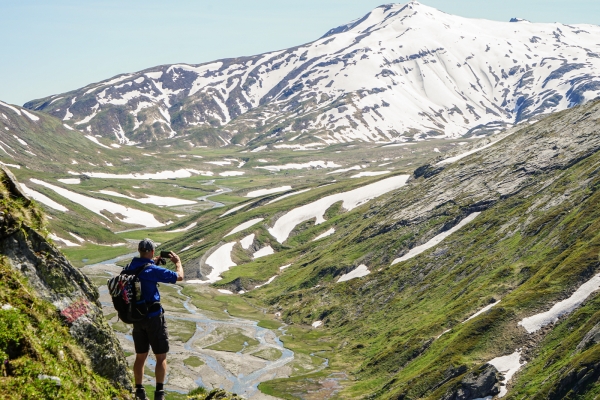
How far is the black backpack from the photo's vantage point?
650 inches

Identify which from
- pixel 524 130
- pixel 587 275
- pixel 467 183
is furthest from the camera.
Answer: pixel 524 130

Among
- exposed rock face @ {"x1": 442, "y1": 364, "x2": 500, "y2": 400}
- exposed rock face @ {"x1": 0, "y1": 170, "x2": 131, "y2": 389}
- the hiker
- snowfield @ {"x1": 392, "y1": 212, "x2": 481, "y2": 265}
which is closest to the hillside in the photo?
exposed rock face @ {"x1": 442, "y1": 364, "x2": 500, "y2": 400}

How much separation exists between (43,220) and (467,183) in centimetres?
15046

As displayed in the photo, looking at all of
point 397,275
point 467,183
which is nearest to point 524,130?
point 467,183

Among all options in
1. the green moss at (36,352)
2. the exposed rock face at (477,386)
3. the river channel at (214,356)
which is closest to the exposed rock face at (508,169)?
the river channel at (214,356)

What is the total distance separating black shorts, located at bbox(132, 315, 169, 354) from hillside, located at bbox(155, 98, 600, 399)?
1804 inches

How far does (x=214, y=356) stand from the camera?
10800 cm

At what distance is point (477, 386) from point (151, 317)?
5701cm

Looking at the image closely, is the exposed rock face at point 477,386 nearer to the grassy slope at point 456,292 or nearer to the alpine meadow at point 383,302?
the alpine meadow at point 383,302

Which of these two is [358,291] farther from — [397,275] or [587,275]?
[587,275]

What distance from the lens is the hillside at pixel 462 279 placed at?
70.0 metres

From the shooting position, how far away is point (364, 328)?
4747 inches

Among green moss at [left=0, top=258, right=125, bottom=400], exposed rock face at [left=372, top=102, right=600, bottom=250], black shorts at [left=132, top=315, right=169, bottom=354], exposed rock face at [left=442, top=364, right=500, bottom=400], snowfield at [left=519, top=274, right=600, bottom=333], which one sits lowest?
exposed rock face at [left=442, top=364, right=500, bottom=400]

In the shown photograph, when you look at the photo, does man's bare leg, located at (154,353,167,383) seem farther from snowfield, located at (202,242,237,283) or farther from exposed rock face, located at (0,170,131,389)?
snowfield, located at (202,242,237,283)
